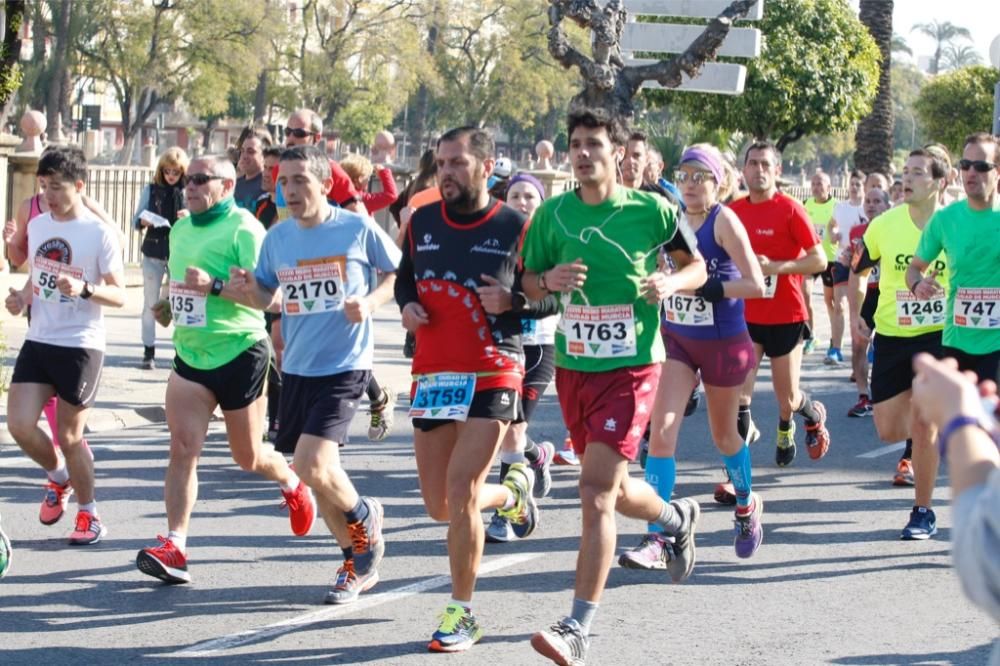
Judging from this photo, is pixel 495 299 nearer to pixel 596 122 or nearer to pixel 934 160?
pixel 596 122

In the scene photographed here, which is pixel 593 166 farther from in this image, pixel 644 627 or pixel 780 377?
pixel 780 377

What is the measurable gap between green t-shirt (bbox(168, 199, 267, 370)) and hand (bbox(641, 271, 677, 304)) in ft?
6.51

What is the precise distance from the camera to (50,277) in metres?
7.59

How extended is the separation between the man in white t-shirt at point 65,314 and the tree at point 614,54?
49.0 ft

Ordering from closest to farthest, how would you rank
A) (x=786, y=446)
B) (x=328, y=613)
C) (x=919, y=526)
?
1. (x=328, y=613)
2. (x=919, y=526)
3. (x=786, y=446)

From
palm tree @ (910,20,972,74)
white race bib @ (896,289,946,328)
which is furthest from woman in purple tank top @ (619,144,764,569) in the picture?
palm tree @ (910,20,972,74)

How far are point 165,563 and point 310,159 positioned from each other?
1826mm

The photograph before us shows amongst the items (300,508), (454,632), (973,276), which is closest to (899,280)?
(973,276)

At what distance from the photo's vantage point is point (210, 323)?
723cm

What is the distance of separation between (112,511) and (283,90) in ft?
187

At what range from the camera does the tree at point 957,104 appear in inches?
1986

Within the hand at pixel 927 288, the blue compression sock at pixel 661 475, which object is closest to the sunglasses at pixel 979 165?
the hand at pixel 927 288

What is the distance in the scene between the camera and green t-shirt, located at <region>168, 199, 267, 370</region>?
7.21 m

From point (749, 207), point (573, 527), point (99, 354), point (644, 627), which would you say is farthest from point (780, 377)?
point (99, 354)
